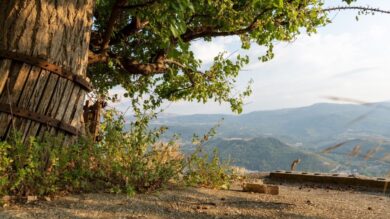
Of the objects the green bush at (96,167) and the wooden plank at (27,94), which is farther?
the wooden plank at (27,94)

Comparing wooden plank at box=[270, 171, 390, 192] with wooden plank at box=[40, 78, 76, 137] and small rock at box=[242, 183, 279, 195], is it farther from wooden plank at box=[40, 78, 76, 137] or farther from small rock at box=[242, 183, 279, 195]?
wooden plank at box=[40, 78, 76, 137]

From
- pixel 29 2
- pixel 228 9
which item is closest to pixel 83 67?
pixel 29 2

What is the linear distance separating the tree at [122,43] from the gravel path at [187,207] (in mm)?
1509

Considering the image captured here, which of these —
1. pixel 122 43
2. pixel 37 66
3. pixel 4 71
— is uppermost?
pixel 122 43

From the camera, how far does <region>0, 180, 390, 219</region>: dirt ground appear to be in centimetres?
487

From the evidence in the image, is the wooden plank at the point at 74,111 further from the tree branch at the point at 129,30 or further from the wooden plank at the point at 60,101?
the tree branch at the point at 129,30

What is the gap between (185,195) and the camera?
6270 mm

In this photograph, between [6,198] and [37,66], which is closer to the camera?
[6,198]

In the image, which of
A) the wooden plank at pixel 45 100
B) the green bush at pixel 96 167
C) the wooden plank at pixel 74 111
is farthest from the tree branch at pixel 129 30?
the wooden plank at pixel 45 100

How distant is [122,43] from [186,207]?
245 inches

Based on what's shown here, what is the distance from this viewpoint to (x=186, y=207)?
18.3 ft

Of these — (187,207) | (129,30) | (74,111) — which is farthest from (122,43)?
(187,207)

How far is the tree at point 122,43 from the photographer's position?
6242mm

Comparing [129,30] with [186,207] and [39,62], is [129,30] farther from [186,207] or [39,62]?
[186,207]
